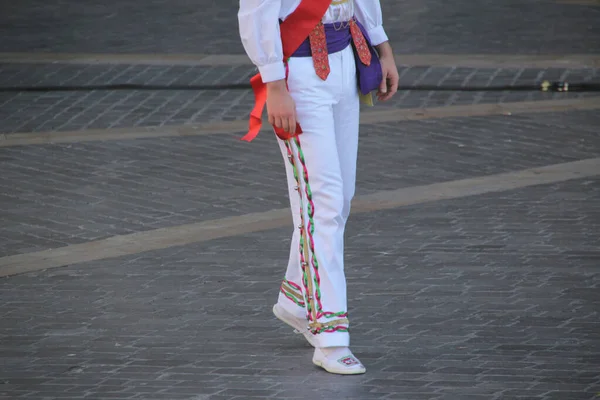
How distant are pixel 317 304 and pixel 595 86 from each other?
23.3 feet

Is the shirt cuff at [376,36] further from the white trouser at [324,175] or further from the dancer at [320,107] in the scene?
the white trouser at [324,175]

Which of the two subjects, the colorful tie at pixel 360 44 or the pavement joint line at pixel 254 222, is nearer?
the colorful tie at pixel 360 44

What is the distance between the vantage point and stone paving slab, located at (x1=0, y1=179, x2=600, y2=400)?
490 centimetres

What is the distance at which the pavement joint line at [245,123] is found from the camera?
10102 millimetres

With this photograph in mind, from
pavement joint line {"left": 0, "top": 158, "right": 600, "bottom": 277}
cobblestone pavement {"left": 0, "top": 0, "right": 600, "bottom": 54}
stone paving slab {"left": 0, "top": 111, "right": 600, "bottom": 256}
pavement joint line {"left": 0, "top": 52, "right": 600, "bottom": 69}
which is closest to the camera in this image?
pavement joint line {"left": 0, "top": 158, "right": 600, "bottom": 277}

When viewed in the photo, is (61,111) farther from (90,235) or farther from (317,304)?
(317,304)

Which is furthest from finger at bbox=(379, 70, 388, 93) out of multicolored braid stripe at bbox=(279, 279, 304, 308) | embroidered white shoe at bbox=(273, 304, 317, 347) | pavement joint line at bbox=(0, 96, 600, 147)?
pavement joint line at bbox=(0, 96, 600, 147)

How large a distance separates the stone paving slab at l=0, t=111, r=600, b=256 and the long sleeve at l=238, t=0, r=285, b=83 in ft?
9.54

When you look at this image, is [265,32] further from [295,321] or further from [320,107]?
[295,321]

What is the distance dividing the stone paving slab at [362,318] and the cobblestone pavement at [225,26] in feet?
20.1

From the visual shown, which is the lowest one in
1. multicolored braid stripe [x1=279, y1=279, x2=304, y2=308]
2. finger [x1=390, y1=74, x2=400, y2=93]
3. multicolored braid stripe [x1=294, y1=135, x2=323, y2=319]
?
multicolored braid stripe [x1=279, y1=279, x2=304, y2=308]

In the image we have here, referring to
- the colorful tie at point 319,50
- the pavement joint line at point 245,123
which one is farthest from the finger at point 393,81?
the pavement joint line at point 245,123

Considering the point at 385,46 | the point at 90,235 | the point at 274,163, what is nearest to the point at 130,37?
the point at 274,163

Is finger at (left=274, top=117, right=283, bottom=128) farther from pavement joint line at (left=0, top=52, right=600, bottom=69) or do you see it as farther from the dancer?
pavement joint line at (left=0, top=52, right=600, bottom=69)
